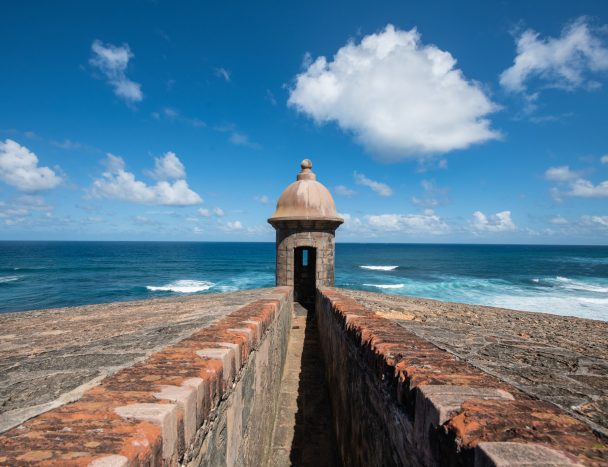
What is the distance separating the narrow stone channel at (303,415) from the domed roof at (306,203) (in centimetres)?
311

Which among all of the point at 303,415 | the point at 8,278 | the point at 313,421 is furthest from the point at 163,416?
the point at 8,278

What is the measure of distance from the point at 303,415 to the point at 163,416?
3.85m

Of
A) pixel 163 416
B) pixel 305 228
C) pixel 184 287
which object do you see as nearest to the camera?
pixel 163 416

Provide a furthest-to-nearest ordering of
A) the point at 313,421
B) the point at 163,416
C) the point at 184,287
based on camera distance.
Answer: the point at 184,287 → the point at 313,421 → the point at 163,416

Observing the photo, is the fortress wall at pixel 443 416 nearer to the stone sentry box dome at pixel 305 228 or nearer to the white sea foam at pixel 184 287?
the stone sentry box dome at pixel 305 228

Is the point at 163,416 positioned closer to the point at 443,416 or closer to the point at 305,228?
the point at 443,416

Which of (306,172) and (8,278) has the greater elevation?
(306,172)

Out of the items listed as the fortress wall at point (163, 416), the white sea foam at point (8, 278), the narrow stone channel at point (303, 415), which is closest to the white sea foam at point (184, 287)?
the white sea foam at point (8, 278)

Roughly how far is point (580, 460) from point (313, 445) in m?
3.60

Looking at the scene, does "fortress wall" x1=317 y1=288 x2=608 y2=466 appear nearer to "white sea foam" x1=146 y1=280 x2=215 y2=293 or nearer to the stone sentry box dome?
the stone sentry box dome

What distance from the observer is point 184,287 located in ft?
111

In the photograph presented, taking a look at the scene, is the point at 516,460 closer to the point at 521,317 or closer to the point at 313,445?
the point at 313,445

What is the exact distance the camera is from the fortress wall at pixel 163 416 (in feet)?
3.08

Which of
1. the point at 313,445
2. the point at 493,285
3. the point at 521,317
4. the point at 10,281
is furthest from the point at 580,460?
the point at 10,281
